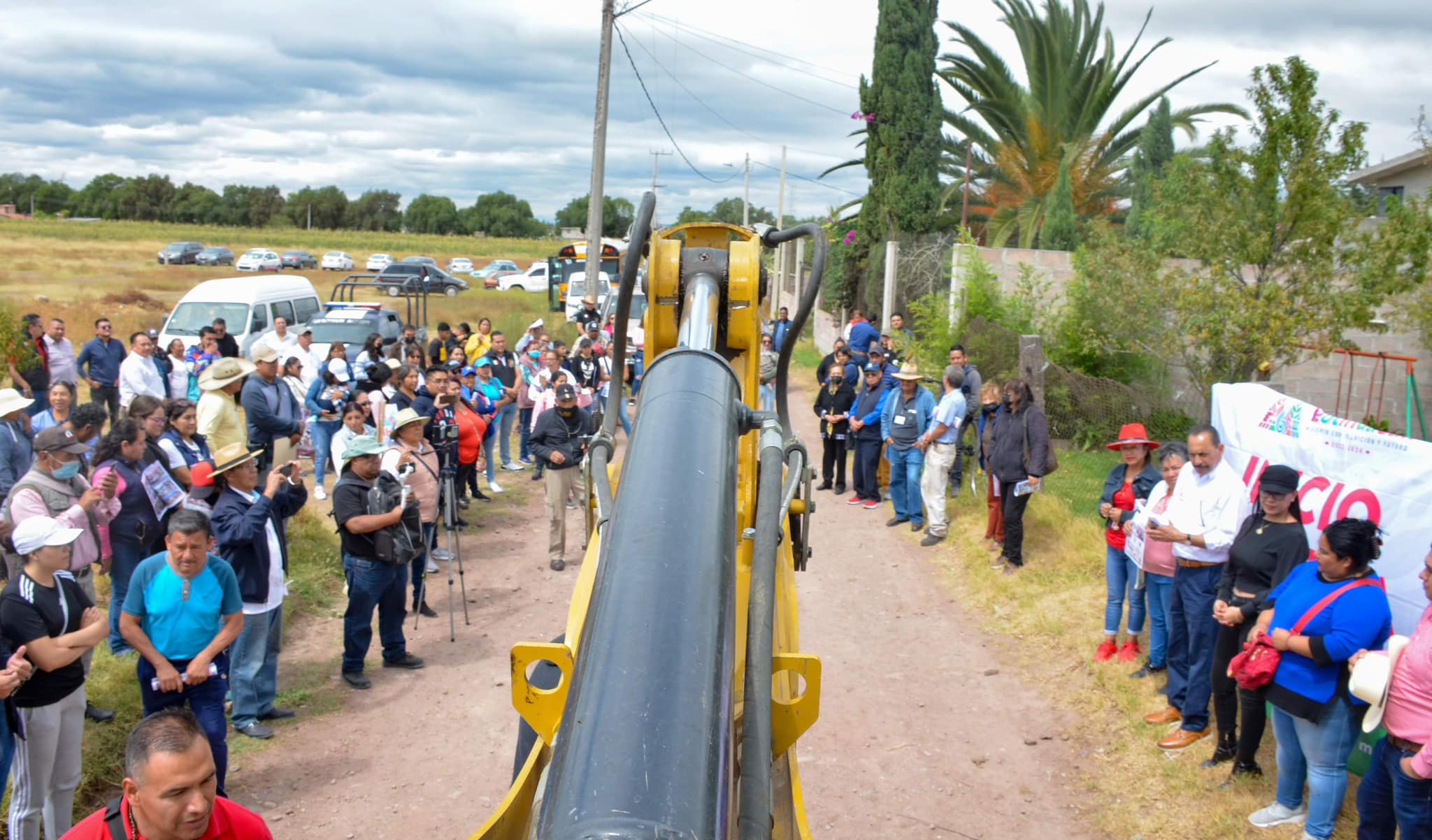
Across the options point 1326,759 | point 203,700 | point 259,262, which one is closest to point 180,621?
point 203,700

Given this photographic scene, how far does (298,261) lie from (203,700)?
A: 176ft

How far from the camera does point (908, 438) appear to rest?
11984 mm

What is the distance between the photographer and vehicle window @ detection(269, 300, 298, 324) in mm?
19541

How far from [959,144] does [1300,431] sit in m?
21.6

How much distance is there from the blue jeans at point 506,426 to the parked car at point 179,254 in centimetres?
4702

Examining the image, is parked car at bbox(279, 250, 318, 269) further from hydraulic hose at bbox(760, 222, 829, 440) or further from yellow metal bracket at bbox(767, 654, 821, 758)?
yellow metal bracket at bbox(767, 654, 821, 758)

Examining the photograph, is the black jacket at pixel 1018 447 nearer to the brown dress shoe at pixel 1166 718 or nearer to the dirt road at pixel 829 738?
the dirt road at pixel 829 738

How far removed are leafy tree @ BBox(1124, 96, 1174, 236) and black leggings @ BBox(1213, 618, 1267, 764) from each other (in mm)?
22573

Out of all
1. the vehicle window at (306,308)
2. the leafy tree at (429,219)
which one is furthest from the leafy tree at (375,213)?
the vehicle window at (306,308)

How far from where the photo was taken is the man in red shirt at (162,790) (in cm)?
302

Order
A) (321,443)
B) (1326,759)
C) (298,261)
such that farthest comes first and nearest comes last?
(298,261) → (321,443) → (1326,759)

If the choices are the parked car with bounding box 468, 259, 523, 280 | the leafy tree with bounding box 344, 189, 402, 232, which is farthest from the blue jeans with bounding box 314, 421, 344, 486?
the leafy tree with bounding box 344, 189, 402, 232

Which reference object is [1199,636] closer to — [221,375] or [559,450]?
[559,450]

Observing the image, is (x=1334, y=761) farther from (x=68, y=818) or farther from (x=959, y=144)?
(x=959, y=144)
